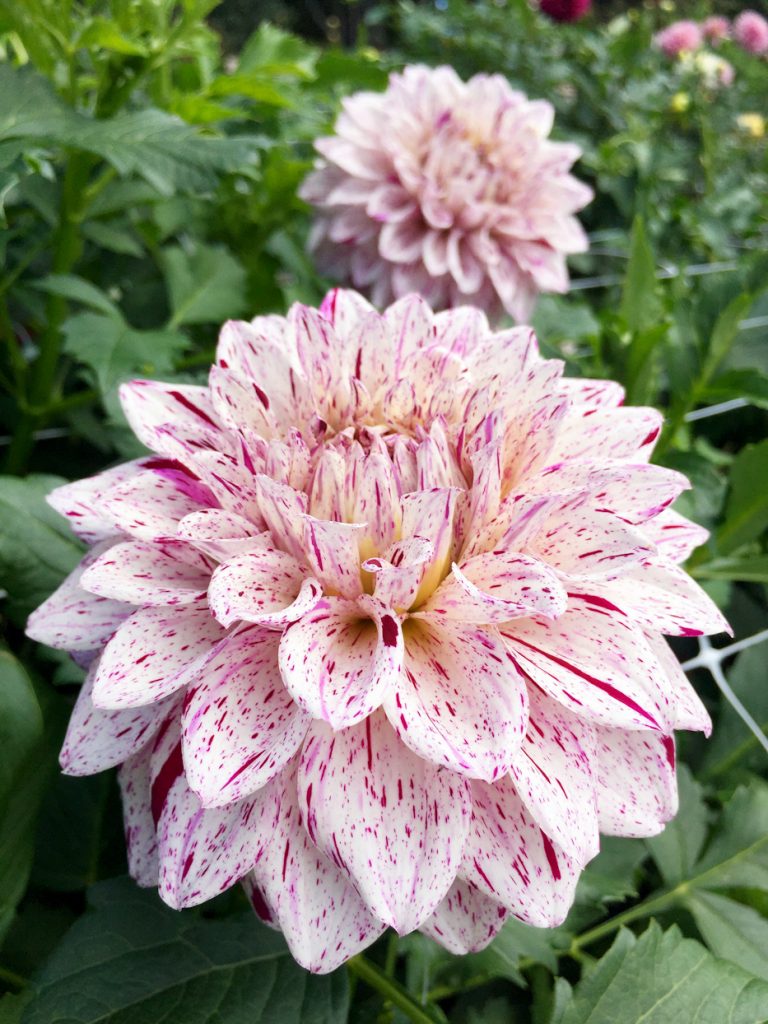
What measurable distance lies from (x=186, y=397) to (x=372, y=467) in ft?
0.57

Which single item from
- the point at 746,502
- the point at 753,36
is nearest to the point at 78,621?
the point at 746,502

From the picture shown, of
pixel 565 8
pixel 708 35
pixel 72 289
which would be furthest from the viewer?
pixel 708 35

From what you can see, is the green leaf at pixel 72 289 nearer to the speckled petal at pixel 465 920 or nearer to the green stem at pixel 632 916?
the speckled petal at pixel 465 920

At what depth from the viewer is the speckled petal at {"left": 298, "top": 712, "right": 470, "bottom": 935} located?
1.32 feet

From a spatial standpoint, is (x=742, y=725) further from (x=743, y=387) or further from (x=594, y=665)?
(x=594, y=665)

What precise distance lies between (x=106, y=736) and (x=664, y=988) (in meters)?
0.41

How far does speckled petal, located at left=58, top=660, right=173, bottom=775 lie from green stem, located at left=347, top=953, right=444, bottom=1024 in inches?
10.1

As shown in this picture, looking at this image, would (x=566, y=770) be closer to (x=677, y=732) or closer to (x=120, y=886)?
(x=120, y=886)

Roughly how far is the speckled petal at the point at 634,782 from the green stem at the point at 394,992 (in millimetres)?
227

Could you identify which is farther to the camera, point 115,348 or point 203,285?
point 203,285

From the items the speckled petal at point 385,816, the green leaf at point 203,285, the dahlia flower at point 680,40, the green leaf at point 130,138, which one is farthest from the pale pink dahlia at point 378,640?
the dahlia flower at point 680,40

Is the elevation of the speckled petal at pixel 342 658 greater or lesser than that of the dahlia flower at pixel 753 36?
lesser

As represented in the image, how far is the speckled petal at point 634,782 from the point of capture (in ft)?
1.51

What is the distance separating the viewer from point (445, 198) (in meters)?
1.00
